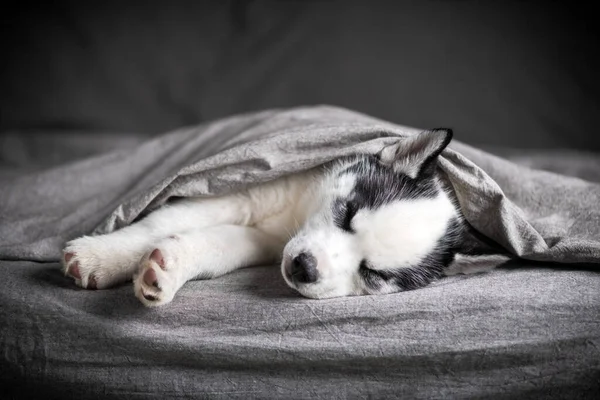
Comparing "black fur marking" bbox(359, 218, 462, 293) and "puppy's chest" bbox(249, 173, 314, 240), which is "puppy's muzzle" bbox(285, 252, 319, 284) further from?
"puppy's chest" bbox(249, 173, 314, 240)

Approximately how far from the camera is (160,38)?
326cm

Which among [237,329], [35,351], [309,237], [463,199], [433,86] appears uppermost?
[433,86]

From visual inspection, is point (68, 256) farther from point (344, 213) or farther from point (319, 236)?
point (344, 213)

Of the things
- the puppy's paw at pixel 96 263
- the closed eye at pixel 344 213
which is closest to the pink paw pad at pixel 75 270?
the puppy's paw at pixel 96 263

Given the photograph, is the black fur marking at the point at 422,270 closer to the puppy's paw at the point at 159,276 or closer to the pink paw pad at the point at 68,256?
the puppy's paw at the point at 159,276

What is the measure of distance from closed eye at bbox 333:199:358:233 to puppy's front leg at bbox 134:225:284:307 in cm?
32

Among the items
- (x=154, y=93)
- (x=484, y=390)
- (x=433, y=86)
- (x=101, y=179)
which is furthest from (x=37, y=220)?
(x=433, y=86)

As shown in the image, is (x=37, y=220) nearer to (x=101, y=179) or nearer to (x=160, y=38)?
(x=101, y=179)

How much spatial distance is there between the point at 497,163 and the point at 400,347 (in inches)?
39.0

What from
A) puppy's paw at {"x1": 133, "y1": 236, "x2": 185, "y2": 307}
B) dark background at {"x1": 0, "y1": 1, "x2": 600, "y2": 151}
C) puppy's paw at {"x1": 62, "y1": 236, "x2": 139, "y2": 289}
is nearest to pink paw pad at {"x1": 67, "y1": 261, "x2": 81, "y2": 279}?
puppy's paw at {"x1": 62, "y1": 236, "x2": 139, "y2": 289}

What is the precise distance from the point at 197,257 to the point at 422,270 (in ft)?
2.43

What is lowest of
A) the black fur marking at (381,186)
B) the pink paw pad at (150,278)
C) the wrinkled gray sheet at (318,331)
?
the wrinkled gray sheet at (318,331)

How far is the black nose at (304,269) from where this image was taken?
1623 millimetres

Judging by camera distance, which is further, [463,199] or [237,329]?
[463,199]
